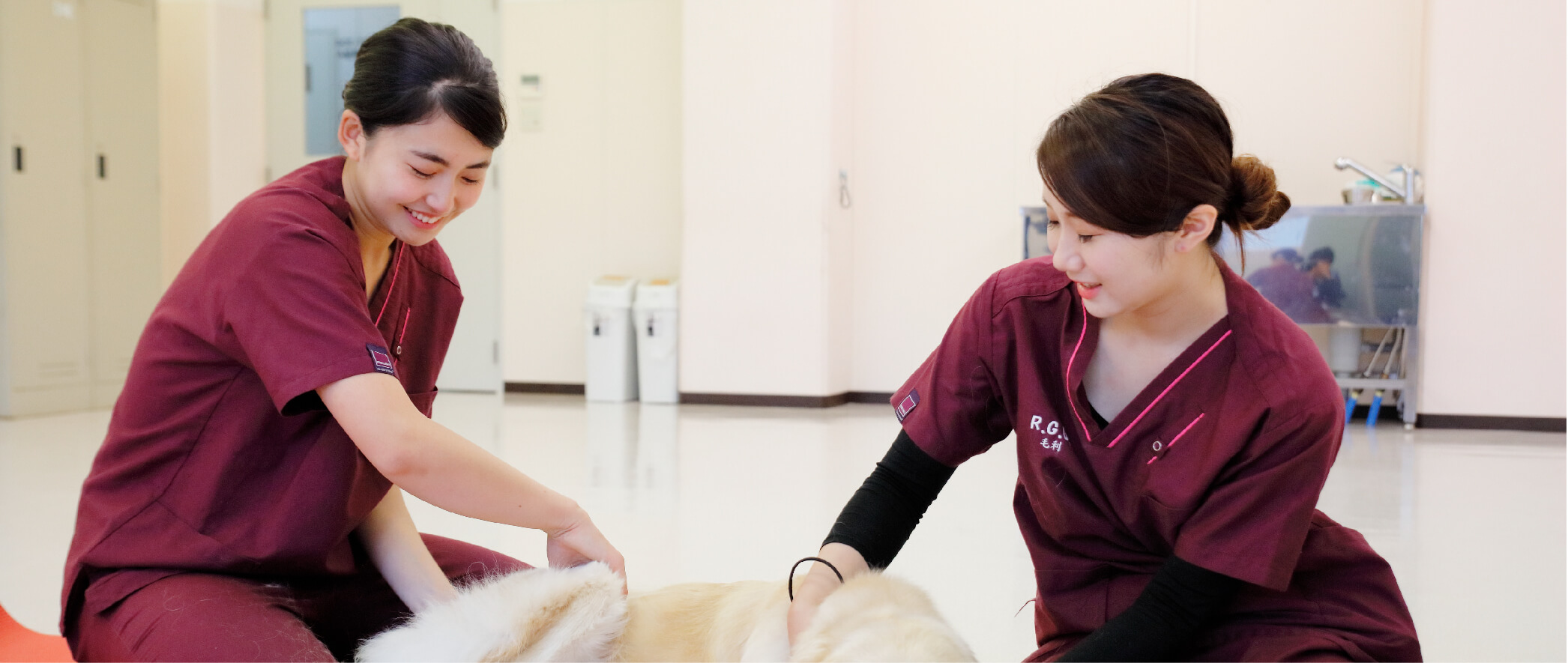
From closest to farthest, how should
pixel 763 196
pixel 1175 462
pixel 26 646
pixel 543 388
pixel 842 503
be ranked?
pixel 1175 462, pixel 26 646, pixel 842 503, pixel 763 196, pixel 543 388

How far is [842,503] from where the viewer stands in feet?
10.2

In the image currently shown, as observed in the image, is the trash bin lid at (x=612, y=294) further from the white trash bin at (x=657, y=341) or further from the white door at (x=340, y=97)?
the white door at (x=340, y=97)

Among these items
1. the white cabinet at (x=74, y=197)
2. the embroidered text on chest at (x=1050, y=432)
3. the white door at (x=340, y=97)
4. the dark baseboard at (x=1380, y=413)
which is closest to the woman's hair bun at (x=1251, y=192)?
the embroidered text on chest at (x=1050, y=432)

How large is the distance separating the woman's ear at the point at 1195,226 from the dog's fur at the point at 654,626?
44cm

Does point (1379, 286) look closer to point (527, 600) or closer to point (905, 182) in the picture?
point (905, 182)

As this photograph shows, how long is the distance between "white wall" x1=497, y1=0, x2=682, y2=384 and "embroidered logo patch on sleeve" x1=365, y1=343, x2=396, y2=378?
5251 millimetres

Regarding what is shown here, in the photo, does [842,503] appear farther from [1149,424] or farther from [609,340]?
[609,340]

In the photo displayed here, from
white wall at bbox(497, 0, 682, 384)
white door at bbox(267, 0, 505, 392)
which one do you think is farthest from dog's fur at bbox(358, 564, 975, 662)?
white wall at bbox(497, 0, 682, 384)

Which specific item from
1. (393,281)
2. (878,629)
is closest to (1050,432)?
(878,629)

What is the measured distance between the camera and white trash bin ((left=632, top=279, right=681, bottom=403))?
6023 mm

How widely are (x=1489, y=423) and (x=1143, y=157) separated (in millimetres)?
5077

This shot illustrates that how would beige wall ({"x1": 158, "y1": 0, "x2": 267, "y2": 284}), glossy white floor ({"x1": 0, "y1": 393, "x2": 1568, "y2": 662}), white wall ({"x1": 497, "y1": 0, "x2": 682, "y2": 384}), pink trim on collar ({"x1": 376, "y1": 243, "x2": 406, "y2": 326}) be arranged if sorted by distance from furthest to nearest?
1. white wall ({"x1": 497, "y1": 0, "x2": 682, "y2": 384})
2. beige wall ({"x1": 158, "y1": 0, "x2": 267, "y2": 284})
3. glossy white floor ({"x1": 0, "y1": 393, "x2": 1568, "y2": 662})
4. pink trim on collar ({"x1": 376, "y1": 243, "x2": 406, "y2": 326})

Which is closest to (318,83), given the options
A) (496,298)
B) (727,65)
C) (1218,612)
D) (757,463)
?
(496,298)

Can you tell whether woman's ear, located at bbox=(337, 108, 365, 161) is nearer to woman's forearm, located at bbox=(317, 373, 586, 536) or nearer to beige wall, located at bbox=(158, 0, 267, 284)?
woman's forearm, located at bbox=(317, 373, 586, 536)
